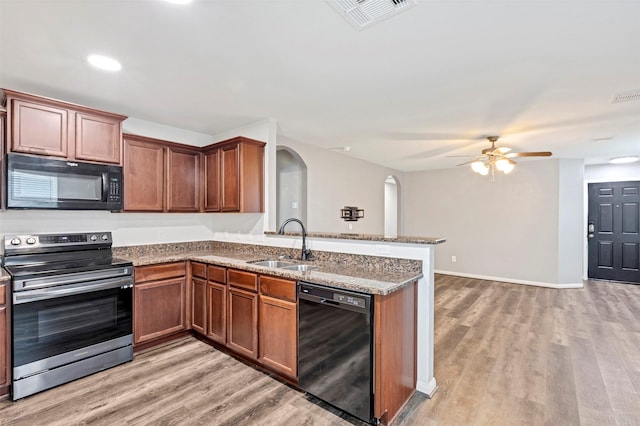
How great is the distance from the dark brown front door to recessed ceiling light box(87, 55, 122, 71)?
8.35 meters

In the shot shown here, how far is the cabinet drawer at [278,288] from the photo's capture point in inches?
94.8

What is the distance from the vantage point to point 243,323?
9.22ft

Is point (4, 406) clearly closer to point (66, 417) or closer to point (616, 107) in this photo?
point (66, 417)

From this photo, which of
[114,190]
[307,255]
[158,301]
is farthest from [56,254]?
[307,255]

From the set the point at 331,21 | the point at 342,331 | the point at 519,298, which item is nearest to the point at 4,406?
the point at 342,331

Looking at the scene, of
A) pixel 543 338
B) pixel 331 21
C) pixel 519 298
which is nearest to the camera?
pixel 331 21

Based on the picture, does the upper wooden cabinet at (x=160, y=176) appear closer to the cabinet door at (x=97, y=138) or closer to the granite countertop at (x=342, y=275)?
the cabinet door at (x=97, y=138)

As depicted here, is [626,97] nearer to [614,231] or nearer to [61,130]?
[614,231]

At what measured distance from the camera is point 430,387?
7.87ft

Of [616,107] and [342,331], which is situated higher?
[616,107]

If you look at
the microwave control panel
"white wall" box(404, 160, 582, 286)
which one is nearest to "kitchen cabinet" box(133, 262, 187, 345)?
the microwave control panel

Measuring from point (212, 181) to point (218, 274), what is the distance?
128 cm

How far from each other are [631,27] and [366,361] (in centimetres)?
257

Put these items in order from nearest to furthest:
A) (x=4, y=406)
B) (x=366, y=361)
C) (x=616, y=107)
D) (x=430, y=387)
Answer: (x=366, y=361) < (x=4, y=406) < (x=430, y=387) < (x=616, y=107)
